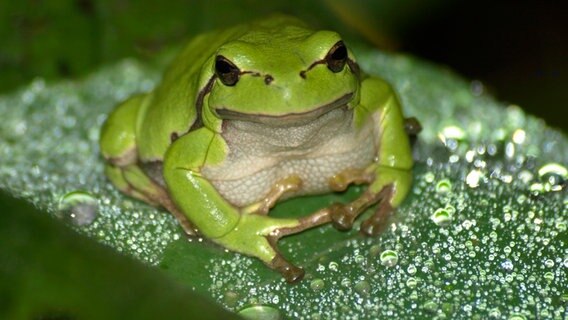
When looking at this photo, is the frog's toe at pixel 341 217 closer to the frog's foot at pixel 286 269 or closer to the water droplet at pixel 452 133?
the frog's foot at pixel 286 269

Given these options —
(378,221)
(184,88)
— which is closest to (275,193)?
(378,221)

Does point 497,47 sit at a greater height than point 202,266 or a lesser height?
greater

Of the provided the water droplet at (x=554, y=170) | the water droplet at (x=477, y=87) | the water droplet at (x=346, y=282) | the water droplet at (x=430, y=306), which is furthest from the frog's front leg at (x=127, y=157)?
the water droplet at (x=477, y=87)

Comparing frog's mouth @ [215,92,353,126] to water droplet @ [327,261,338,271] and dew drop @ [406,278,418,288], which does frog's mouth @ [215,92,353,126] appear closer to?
water droplet @ [327,261,338,271]

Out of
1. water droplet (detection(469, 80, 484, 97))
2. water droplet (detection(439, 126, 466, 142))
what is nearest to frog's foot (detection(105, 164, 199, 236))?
water droplet (detection(439, 126, 466, 142))

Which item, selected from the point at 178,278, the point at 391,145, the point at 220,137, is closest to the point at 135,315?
the point at 178,278

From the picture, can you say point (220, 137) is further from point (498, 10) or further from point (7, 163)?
point (498, 10)
